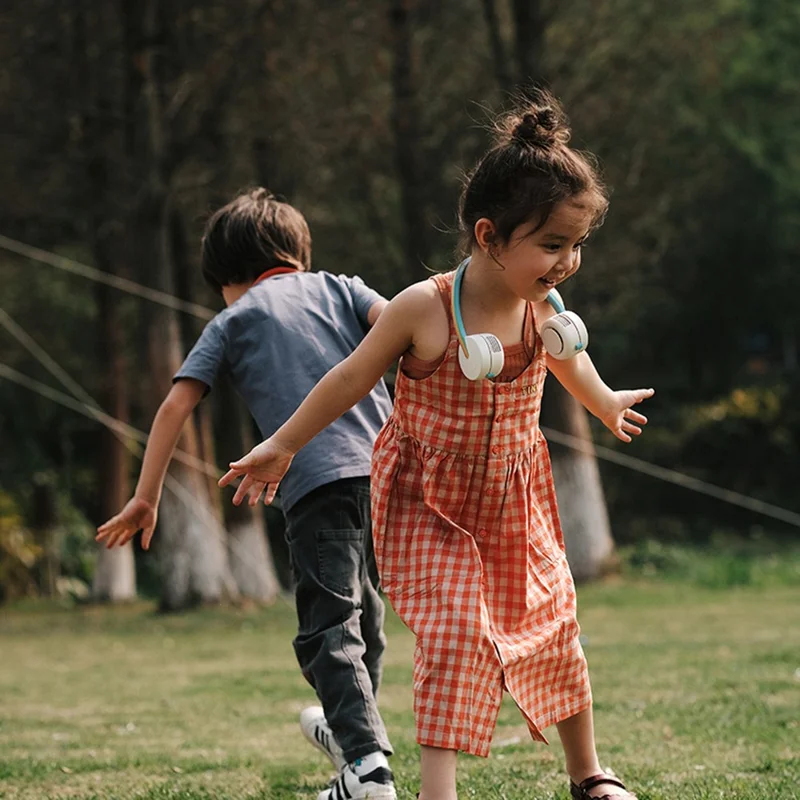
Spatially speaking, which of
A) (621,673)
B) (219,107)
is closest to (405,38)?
(219,107)

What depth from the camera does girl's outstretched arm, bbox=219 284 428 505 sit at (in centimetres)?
327

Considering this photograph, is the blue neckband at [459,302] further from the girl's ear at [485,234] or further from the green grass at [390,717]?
the green grass at [390,717]

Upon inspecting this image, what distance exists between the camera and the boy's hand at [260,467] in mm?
3277

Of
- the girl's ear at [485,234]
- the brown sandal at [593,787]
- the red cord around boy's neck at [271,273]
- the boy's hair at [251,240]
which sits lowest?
the brown sandal at [593,787]

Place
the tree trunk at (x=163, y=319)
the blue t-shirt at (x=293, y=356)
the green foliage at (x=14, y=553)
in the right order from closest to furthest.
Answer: the blue t-shirt at (x=293, y=356)
the tree trunk at (x=163, y=319)
the green foliage at (x=14, y=553)

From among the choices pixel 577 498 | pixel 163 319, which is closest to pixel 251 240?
pixel 163 319

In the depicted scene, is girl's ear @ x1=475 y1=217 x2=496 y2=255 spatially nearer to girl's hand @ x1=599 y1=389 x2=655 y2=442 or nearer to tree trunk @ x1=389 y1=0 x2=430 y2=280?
girl's hand @ x1=599 y1=389 x2=655 y2=442

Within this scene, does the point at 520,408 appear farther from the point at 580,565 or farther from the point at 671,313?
the point at 671,313

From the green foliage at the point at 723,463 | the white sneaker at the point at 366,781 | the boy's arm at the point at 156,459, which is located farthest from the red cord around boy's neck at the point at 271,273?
the green foliage at the point at 723,463

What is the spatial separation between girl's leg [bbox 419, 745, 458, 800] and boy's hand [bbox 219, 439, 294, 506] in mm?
660

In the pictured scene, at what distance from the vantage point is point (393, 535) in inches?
132

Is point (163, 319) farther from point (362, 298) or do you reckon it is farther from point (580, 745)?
point (580, 745)

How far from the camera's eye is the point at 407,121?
1536cm

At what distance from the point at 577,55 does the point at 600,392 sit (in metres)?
13.4
